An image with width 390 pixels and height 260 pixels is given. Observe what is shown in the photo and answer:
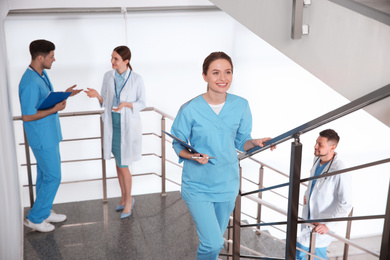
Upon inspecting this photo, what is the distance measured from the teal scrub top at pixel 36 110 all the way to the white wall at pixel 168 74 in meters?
1.15

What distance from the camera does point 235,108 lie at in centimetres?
237

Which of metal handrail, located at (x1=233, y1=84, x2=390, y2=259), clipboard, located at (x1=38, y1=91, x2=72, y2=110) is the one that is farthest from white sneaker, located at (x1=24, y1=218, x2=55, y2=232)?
metal handrail, located at (x1=233, y1=84, x2=390, y2=259)

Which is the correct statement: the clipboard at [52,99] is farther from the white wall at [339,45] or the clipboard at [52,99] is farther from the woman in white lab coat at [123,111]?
the white wall at [339,45]

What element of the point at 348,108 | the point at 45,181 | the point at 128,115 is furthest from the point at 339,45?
the point at 45,181

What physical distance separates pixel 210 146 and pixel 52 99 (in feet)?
4.60

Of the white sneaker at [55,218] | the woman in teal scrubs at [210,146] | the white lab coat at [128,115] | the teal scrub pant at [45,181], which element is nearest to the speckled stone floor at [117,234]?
the white sneaker at [55,218]

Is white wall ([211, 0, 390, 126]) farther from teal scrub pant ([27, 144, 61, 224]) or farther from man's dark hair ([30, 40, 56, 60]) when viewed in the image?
teal scrub pant ([27, 144, 61, 224])

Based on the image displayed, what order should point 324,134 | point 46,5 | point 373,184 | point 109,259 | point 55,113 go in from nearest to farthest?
point 324,134, point 109,259, point 55,113, point 46,5, point 373,184

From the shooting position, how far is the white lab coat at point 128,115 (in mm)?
3568

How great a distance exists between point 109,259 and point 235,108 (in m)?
1.49

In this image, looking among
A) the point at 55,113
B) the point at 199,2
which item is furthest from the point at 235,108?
the point at 199,2

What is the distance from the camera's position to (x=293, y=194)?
1.92 meters

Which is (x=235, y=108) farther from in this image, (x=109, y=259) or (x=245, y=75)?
(x=245, y=75)

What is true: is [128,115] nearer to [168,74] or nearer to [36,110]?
[36,110]
